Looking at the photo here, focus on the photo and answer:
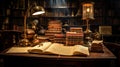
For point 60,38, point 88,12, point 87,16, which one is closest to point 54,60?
point 60,38

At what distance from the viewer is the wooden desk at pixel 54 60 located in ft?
5.10

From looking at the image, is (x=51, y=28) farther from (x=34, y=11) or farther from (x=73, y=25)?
(x=73, y=25)

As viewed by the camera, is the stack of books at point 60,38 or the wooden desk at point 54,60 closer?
the wooden desk at point 54,60

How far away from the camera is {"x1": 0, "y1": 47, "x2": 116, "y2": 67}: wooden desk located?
155 cm

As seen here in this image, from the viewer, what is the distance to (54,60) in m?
1.58

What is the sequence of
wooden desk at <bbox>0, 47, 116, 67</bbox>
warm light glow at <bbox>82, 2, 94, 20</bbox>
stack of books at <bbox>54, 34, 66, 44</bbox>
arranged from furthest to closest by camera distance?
warm light glow at <bbox>82, 2, 94, 20</bbox> < stack of books at <bbox>54, 34, 66, 44</bbox> < wooden desk at <bbox>0, 47, 116, 67</bbox>

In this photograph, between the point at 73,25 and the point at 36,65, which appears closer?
the point at 36,65

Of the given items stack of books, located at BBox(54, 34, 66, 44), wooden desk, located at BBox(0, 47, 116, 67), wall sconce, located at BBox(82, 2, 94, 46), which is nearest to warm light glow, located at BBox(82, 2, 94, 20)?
wall sconce, located at BBox(82, 2, 94, 46)

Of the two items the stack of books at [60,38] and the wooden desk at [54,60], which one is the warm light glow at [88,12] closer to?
the stack of books at [60,38]

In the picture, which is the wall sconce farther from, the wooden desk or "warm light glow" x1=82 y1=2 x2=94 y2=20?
the wooden desk

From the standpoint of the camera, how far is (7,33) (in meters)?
4.79

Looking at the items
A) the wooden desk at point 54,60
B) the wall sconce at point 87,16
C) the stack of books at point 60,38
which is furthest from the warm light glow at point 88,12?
the wooden desk at point 54,60

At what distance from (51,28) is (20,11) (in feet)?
10.4

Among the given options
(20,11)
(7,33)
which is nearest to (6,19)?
(20,11)
